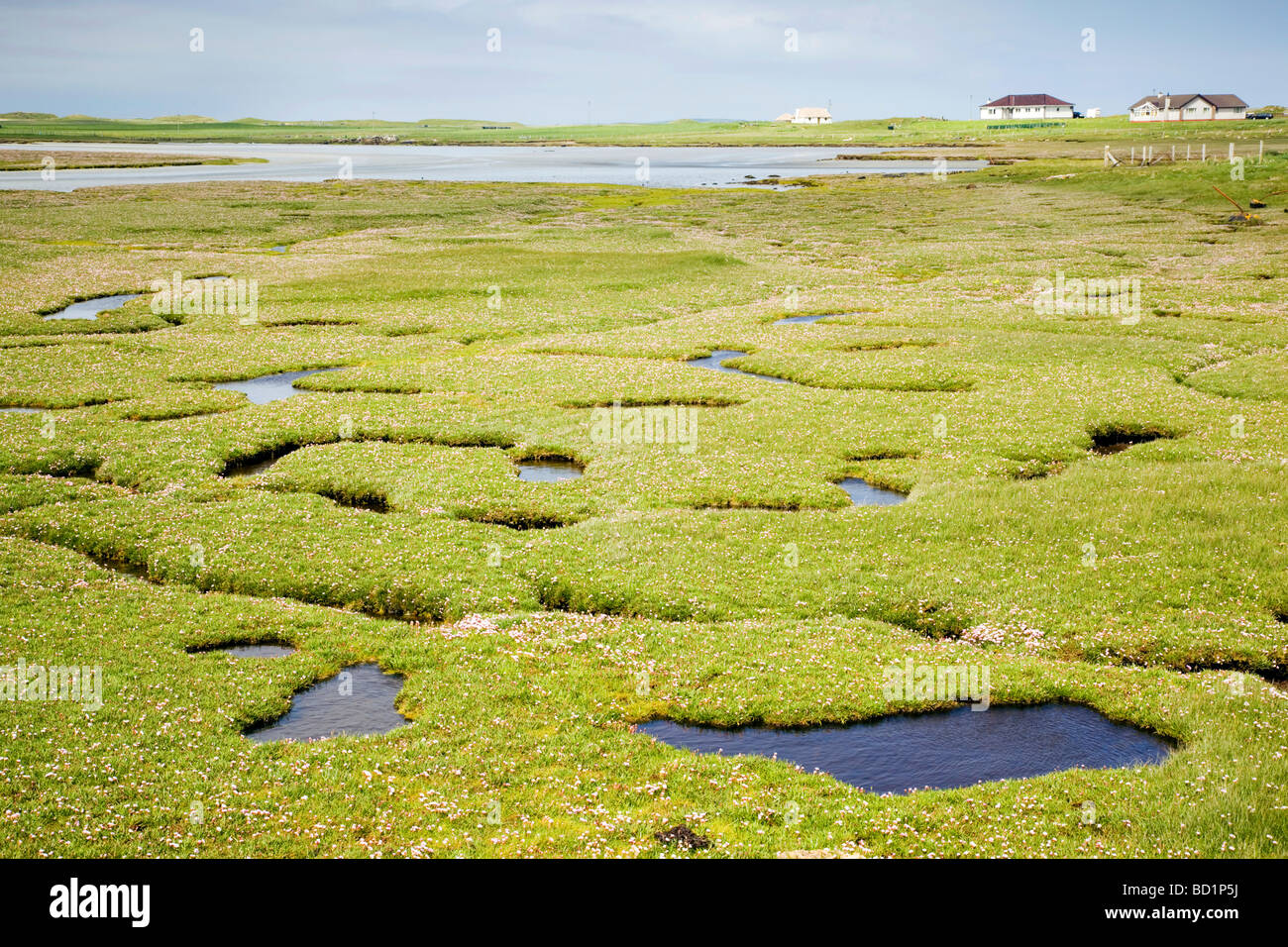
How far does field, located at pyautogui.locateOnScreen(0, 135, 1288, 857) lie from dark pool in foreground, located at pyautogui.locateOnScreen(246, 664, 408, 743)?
19.0 inches

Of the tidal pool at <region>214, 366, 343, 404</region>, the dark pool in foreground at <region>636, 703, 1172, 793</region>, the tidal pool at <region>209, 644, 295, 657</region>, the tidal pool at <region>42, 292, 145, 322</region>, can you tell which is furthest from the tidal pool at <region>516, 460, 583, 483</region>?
the tidal pool at <region>42, 292, 145, 322</region>

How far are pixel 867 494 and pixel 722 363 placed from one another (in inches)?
741

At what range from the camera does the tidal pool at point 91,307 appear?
5781 cm

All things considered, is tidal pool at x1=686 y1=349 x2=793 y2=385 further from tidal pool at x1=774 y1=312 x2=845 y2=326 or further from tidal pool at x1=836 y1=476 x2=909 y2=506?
tidal pool at x1=836 y1=476 x2=909 y2=506

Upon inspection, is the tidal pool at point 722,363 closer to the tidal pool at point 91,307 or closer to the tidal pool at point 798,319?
the tidal pool at point 798,319

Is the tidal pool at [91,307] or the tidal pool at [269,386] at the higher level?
the tidal pool at [91,307]

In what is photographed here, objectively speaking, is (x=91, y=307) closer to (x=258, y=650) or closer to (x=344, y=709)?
(x=258, y=650)

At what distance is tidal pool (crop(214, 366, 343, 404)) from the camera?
136 feet

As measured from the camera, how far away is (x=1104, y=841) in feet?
45.4

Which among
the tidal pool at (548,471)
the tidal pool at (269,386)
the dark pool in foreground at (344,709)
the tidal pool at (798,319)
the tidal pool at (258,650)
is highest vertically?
the tidal pool at (798,319)

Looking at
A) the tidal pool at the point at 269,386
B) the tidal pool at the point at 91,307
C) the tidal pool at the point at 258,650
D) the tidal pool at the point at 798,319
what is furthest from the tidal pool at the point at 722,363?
the tidal pool at the point at 91,307

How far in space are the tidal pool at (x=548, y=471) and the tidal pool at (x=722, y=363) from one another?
13.7 metres

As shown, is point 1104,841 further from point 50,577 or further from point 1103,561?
point 50,577
